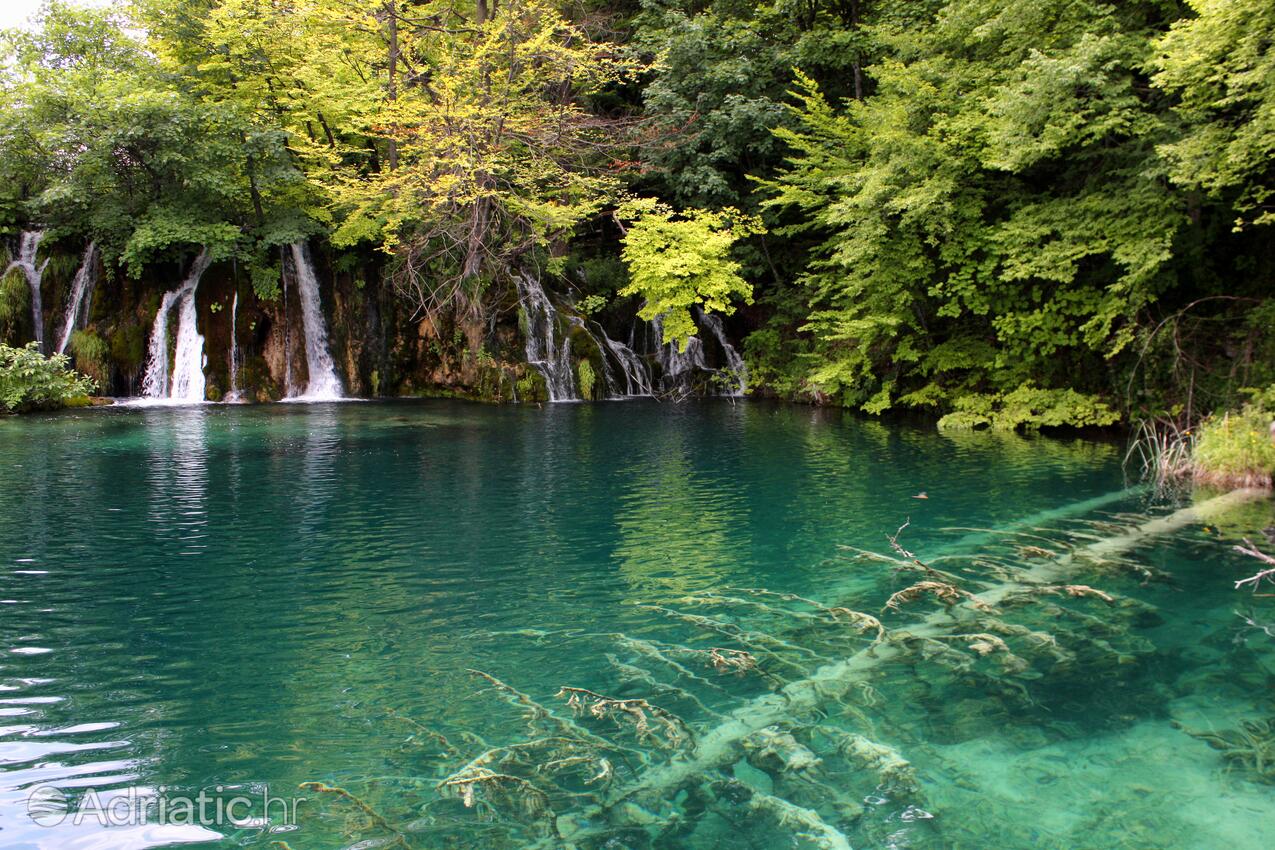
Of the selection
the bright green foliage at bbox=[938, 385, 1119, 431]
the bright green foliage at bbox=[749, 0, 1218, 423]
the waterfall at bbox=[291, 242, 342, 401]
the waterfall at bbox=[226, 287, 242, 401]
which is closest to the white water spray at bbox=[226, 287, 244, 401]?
the waterfall at bbox=[226, 287, 242, 401]

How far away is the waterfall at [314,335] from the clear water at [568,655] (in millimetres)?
12914

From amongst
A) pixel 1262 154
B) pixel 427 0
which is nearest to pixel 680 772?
pixel 1262 154

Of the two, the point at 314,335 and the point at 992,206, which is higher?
the point at 992,206

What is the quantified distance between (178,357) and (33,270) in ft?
14.4

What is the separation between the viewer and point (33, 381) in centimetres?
1884

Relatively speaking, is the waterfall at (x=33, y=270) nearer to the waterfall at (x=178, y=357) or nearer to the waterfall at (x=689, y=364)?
the waterfall at (x=178, y=357)

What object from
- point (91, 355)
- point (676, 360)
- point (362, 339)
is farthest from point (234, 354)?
point (676, 360)

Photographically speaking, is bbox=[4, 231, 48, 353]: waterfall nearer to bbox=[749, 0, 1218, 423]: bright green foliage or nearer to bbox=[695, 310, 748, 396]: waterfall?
bbox=[695, 310, 748, 396]: waterfall

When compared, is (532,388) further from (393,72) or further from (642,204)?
(393,72)

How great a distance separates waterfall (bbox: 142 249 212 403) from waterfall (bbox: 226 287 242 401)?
761 mm

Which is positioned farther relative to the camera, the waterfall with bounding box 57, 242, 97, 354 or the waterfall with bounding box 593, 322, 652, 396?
the waterfall with bounding box 593, 322, 652, 396

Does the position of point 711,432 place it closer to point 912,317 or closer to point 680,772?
point 912,317

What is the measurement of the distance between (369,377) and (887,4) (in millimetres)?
18220

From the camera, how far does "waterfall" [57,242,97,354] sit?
2211 cm
